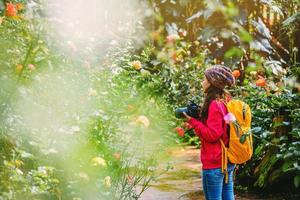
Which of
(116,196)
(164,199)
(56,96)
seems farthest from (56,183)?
Result: (164,199)

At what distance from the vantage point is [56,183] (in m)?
2.54

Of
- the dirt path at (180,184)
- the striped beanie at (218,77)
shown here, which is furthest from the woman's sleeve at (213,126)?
the dirt path at (180,184)

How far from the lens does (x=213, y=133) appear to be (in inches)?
113

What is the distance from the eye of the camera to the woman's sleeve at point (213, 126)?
113 inches

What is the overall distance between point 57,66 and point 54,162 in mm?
812

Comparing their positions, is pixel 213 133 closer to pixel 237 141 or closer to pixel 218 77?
pixel 237 141

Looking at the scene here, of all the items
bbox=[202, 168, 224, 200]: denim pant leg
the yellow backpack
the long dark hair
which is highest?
the long dark hair

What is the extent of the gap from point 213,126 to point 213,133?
4 cm

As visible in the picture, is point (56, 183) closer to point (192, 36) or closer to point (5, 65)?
point (5, 65)

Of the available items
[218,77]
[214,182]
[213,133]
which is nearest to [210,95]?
[218,77]

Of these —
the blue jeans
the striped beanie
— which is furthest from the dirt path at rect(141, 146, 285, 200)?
the striped beanie

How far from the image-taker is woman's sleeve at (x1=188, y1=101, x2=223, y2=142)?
9.43 ft

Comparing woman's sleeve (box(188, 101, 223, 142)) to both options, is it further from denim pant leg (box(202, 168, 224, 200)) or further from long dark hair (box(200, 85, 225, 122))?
denim pant leg (box(202, 168, 224, 200))

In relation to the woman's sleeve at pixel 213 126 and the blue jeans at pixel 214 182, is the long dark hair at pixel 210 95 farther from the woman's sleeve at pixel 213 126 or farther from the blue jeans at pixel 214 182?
the blue jeans at pixel 214 182
